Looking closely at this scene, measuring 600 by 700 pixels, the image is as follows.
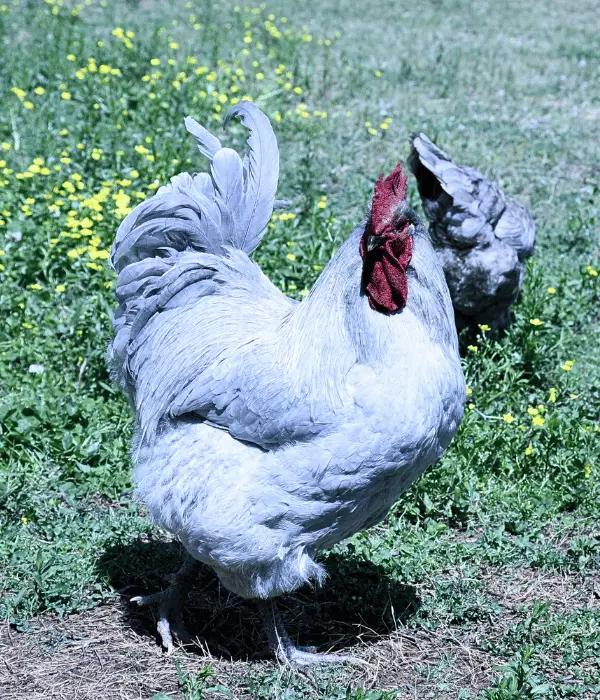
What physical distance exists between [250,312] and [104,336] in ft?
6.95

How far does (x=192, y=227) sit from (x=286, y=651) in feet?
6.70

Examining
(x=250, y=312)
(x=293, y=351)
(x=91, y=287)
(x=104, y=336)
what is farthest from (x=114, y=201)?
(x=293, y=351)

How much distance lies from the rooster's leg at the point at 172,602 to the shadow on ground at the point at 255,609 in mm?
96

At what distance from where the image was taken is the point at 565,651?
4.20m

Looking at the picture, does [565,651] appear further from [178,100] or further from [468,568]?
[178,100]

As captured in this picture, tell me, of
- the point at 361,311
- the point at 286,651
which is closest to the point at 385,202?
the point at 361,311

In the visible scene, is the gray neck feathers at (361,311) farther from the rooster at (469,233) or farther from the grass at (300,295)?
the rooster at (469,233)

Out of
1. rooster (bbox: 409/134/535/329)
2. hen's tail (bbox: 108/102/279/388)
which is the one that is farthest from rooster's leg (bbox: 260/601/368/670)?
rooster (bbox: 409/134/535/329)

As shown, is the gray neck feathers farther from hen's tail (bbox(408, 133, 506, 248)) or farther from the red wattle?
hen's tail (bbox(408, 133, 506, 248))

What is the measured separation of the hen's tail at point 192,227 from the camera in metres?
4.32

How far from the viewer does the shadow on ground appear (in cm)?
449

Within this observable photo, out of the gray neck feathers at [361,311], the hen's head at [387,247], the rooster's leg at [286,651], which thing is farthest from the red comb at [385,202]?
the rooster's leg at [286,651]

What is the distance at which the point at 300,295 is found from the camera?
21.3 ft

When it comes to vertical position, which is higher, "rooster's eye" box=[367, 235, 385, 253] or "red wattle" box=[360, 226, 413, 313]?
"rooster's eye" box=[367, 235, 385, 253]
